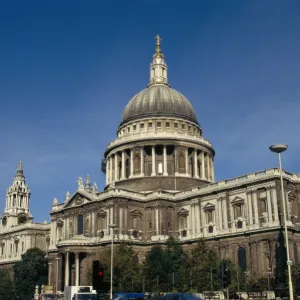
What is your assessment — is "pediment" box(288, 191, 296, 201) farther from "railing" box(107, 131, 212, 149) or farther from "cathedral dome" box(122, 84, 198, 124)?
"cathedral dome" box(122, 84, 198, 124)

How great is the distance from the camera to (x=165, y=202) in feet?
285

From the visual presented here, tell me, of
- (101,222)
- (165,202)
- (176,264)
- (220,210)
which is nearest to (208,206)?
(220,210)

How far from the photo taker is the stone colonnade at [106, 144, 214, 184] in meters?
94.6

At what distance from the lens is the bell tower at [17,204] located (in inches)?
4925

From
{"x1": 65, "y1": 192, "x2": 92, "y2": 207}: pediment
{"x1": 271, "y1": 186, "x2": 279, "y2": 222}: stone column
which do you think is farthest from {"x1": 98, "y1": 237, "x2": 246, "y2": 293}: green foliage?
{"x1": 65, "y1": 192, "x2": 92, "y2": 207}: pediment

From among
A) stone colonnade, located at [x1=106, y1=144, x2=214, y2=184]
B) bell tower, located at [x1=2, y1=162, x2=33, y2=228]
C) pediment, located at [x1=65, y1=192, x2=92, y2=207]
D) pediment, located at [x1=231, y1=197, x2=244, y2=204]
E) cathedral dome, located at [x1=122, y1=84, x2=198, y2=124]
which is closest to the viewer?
pediment, located at [x1=231, y1=197, x2=244, y2=204]

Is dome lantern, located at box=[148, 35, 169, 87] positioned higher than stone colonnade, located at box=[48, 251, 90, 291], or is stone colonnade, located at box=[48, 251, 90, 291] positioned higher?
dome lantern, located at box=[148, 35, 169, 87]

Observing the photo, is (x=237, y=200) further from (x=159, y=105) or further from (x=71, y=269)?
(x=159, y=105)

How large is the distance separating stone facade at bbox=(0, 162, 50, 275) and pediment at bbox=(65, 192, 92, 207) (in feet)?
79.9

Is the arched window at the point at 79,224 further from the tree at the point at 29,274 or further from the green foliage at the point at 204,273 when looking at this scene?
the green foliage at the point at 204,273

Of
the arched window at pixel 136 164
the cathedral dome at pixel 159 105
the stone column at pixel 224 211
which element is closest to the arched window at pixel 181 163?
the arched window at pixel 136 164

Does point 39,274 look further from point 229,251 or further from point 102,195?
point 229,251

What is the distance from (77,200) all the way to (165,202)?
16.6 meters

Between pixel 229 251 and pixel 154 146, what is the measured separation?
89.5 ft
